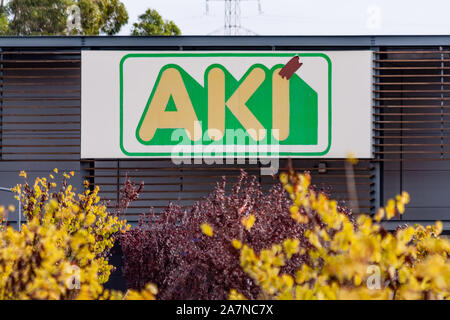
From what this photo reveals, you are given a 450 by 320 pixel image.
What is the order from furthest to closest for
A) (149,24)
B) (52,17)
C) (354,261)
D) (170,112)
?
(149,24), (52,17), (170,112), (354,261)

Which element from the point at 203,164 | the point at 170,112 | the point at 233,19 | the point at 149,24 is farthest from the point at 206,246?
the point at 233,19

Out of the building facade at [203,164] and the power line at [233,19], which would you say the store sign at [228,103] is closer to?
the building facade at [203,164]

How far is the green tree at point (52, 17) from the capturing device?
73.2 ft

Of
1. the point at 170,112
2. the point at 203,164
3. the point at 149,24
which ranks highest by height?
the point at 149,24

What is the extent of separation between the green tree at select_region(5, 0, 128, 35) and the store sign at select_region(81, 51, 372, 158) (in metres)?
17.3

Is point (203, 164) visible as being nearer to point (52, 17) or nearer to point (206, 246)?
point (206, 246)

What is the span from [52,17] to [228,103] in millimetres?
18590

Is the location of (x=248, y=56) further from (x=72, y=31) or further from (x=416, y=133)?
(x=72, y=31)

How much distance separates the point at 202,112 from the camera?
282 inches

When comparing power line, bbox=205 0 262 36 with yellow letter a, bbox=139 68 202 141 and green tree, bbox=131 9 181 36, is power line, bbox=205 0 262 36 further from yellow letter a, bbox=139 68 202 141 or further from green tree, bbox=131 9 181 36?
yellow letter a, bbox=139 68 202 141

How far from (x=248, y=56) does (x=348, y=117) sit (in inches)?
73.1

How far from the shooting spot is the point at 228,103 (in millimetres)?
7180
